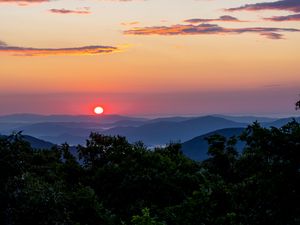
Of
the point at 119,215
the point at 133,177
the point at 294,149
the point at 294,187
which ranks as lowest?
the point at 119,215

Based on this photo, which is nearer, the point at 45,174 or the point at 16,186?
the point at 16,186

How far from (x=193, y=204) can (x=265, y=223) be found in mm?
4667

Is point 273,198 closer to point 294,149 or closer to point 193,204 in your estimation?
point 294,149

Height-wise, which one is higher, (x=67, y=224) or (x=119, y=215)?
(x=67, y=224)

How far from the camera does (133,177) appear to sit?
5531 centimetres

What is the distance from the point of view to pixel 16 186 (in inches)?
1199

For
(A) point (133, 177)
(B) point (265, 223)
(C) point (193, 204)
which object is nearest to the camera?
(B) point (265, 223)

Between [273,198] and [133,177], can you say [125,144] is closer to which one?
[133,177]

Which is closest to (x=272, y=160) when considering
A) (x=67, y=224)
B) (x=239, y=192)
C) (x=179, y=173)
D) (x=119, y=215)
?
(x=239, y=192)

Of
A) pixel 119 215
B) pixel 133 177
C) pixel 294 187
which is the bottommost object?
pixel 119 215

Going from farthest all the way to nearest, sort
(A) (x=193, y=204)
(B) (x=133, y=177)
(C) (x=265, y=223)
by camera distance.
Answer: (B) (x=133, y=177) < (A) (x=193, y=204) < (C) (x=265, y=223)

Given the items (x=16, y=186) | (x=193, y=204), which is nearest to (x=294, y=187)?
(x=193, y=204)

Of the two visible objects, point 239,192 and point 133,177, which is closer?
point 239,192

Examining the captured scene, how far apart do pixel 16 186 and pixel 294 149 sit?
18.1 meters
